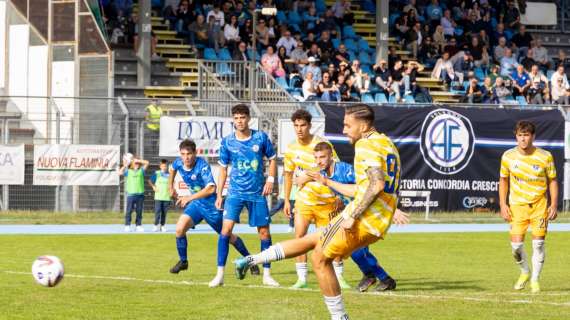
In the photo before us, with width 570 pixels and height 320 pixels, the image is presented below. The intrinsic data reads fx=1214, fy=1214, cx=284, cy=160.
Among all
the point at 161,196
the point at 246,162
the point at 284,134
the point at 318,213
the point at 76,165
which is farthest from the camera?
the point at 284,134

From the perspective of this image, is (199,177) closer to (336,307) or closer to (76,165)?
Result: (336,307)

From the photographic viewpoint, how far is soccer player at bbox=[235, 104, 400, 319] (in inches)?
396

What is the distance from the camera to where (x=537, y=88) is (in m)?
38.8

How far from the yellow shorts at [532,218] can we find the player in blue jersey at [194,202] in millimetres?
3481

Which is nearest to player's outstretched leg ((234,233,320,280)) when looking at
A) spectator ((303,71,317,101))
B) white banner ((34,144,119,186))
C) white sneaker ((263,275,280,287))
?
white sneaker ((263,275,280,287))

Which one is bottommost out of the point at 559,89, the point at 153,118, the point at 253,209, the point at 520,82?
the point at 253,209

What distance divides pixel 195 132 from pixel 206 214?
46.3 feet

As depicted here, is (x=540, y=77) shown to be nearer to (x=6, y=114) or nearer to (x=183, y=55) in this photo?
(x=183, y=55)

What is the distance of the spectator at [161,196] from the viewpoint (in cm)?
2698

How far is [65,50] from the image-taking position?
32.3m

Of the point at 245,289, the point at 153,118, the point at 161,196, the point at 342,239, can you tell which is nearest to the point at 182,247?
the point at 245,289

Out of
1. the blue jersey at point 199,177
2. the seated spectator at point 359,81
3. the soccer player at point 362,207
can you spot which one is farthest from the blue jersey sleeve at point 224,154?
the seated spectator at point 359,81

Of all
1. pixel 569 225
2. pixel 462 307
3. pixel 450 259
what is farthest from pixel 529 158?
pixel 569 225

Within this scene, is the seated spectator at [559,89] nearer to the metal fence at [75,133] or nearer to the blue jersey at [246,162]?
the metal fence at [75,133]
